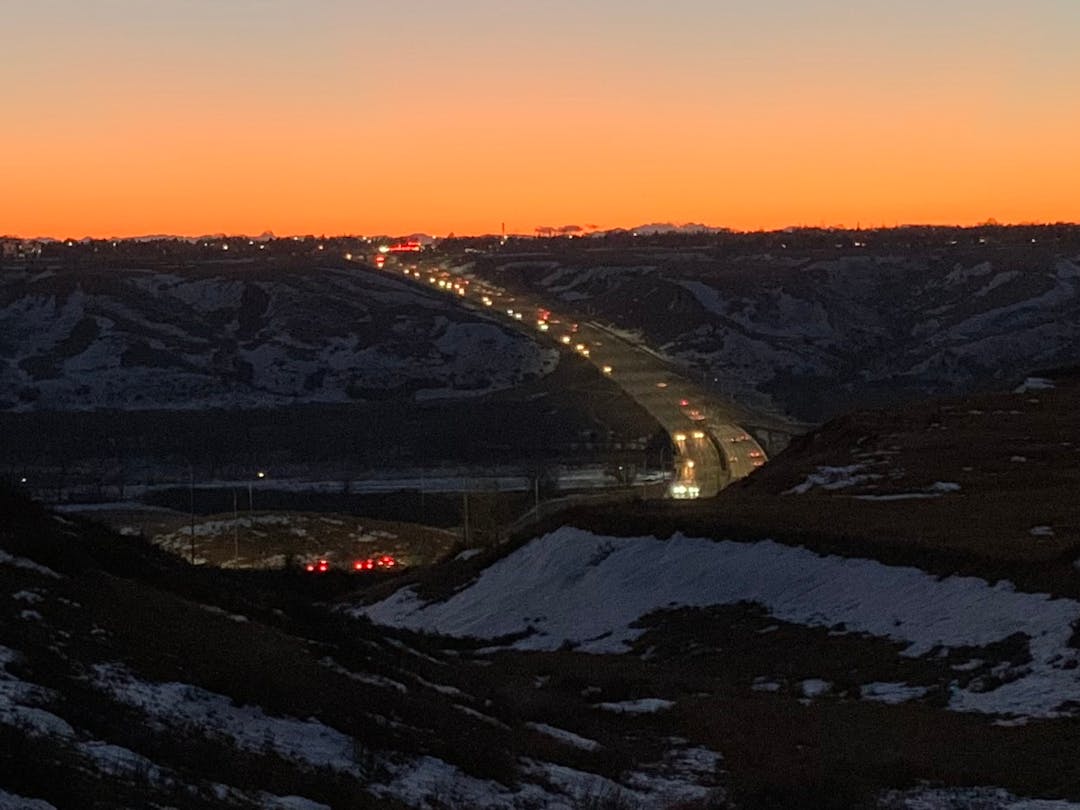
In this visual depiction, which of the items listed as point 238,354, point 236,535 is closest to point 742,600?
point 236,535

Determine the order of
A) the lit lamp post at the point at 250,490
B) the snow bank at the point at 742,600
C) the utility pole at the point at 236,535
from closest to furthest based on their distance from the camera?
the snow bank at the point at 742,600 → the utility pole at the point at 236,535 → the lit lamp post at the point at 250,490

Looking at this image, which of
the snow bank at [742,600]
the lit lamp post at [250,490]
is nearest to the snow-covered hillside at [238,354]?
the lit lamp post at [250,490]

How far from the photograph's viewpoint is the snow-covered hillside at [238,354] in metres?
159

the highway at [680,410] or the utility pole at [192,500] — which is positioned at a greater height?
the highway at [680,410]

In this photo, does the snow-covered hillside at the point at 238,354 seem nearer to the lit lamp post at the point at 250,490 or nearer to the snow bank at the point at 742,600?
the lit lamp post at the point at 250,490

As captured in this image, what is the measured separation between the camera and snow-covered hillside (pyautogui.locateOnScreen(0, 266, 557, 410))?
522 feet

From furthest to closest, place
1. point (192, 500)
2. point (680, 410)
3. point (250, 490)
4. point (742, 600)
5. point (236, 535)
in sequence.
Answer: point (680, 410) → point (250, 490) → point (192, 500) → point (236, 535) → point (742, 600)

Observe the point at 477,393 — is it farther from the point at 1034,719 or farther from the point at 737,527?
the point at 1034,719

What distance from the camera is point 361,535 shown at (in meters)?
82.8

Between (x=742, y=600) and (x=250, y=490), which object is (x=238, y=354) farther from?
(x=742, y=600)

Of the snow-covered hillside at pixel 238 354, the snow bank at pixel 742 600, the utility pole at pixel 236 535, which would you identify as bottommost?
the utility pole at pixel 236 535

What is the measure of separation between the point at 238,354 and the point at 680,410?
198 ft

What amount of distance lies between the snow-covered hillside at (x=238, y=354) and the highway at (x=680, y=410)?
8284mm

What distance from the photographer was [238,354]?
17512 cm
